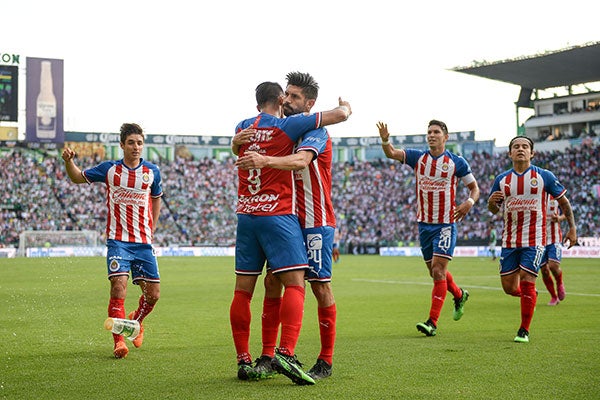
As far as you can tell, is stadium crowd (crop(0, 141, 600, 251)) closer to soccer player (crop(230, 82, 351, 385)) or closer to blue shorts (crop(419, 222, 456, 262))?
blue shorts (crop(419, 222, 456, 262))

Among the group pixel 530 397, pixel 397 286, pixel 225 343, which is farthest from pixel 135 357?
pixel 397 286

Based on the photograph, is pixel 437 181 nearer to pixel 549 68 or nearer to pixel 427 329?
pixel 427 329

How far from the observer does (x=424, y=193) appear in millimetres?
10523

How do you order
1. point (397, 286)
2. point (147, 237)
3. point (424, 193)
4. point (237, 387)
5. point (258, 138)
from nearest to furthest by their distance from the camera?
point (237, 387) < point (258, 138) < point (147, 237) < point (424, 193) < point (397, 286)

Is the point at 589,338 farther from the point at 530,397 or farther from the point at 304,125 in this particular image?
the point at 304,125

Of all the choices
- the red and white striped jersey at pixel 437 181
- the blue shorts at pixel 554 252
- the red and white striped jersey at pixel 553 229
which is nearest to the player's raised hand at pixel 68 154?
the red and white striped jersey at pixel 437 181

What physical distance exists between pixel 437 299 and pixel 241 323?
13.3ft

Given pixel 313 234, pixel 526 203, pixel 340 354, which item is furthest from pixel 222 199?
pixel 313 234

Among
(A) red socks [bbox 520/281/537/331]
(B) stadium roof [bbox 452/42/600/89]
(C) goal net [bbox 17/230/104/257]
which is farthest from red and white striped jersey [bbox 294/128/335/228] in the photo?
(B) stadium roof [bbox 452/42/600/89]

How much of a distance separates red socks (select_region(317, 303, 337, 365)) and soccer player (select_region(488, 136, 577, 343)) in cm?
366

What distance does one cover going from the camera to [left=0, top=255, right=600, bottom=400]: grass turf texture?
5758 mm

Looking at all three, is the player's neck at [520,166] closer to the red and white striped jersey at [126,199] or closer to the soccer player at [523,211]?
the soccer player at [523,211]

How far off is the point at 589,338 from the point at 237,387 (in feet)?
15.7

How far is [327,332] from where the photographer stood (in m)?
6.56
